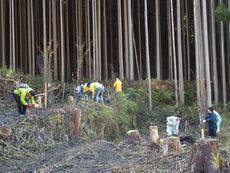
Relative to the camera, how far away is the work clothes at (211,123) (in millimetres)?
14273

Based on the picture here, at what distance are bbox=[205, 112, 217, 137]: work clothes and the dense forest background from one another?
20.4 ft

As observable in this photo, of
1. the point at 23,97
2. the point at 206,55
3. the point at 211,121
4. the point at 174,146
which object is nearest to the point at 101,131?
the point at 23,97

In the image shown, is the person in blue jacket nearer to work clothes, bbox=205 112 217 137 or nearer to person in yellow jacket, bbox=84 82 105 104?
work clothes, bbox=205 112 217 137

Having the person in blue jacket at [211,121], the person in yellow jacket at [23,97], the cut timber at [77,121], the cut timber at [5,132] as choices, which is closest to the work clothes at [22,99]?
the person in yellow jacket at [23,97]

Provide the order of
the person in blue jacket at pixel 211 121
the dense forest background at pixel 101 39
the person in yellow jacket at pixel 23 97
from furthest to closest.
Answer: the dense forest background at pixel 101 39
the person in blue jacket at pixel 211 121
the person in yellow jacket at pixel 23 97

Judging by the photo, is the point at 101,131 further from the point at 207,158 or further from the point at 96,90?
the point at 207,158

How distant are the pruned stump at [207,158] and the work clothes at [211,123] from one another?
250 inches

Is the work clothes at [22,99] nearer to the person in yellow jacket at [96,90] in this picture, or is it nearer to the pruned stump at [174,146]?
the person in yellow jacket at [96,90]

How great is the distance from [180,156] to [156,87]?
12.6 metres

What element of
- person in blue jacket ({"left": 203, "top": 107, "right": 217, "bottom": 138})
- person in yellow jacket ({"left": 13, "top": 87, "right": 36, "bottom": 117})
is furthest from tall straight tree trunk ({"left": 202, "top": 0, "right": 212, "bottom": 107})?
person in yellow jacket ({"left": 13, "top": 87, "right": 36, "bottom": 117})

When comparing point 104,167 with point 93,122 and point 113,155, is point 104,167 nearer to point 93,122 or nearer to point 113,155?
point 113,155

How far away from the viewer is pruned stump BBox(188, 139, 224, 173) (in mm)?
7840

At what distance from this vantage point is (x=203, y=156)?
7.91 meters

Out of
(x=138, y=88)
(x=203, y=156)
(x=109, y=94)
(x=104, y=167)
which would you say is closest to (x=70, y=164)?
(x=104, y=167)
